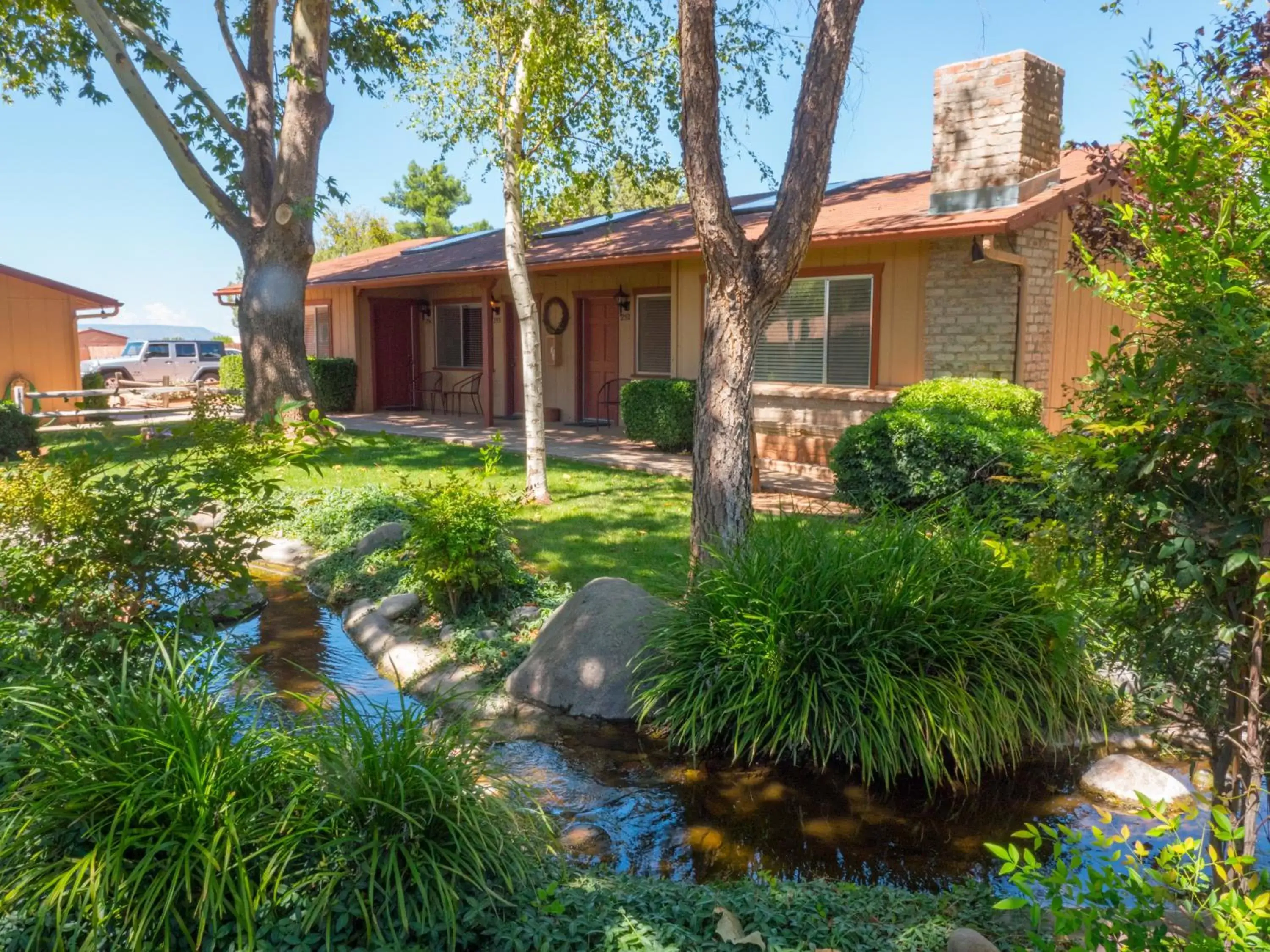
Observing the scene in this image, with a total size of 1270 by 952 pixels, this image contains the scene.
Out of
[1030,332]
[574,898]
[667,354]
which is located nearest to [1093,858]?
[574,898]

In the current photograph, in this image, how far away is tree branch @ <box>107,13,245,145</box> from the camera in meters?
11.7

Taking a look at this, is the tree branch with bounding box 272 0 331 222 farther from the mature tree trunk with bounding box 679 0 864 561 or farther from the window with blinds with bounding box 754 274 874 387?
the mature tree trunk with bounding box 679 0 864 561

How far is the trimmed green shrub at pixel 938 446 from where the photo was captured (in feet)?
26.2

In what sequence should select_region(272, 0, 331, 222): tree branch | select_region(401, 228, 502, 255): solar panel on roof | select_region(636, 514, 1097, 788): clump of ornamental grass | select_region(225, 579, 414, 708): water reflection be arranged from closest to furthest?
1. select_region(636, 514, 1097, 788): clump of ornamental grass
2. select_region(225, 579, 414, 708): water reflection
3. select_region(272, 0, 331, 222): tree branch
4. select_region(401, 228, 502, 255): solar panel on roof

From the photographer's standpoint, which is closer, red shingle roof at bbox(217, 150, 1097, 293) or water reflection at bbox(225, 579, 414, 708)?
water reflection at bbox(225, 579, 414, 708)

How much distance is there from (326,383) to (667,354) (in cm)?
773

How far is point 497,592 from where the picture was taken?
6332 mm

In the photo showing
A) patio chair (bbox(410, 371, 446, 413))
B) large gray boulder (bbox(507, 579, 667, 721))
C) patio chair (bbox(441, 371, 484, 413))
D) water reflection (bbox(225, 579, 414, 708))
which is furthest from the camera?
patio chair (bbox(410, 371, 446, 413))

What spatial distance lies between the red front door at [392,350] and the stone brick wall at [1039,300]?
13.3 m

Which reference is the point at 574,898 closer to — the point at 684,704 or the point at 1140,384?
the point at 684,704

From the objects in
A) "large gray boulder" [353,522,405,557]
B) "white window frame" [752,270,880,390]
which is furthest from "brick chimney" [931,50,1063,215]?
"large gray boulder" [353,522,405,557]

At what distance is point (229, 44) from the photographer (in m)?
12.3

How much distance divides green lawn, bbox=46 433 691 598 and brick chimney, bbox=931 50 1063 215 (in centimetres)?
442

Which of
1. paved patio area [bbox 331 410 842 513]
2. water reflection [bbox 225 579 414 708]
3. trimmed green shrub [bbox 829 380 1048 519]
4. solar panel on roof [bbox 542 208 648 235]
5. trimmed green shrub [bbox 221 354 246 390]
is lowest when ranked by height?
water reflection [bbox 225 579 414 708]
